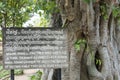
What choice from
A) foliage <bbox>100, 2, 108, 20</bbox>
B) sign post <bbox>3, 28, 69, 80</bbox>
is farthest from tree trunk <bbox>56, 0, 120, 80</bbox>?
sign post <bbox>3, 28, 69, 80</bbox>

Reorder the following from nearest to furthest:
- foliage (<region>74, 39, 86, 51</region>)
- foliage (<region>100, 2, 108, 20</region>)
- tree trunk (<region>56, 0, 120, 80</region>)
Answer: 1. foliage (<region>74, 39, 86, 51</region>)
2. tree trunk (<region>56, 0, 120, 80</region>)
3. foliage (<region>100, 2, 108, 20</region>)

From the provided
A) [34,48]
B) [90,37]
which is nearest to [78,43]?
[90,37]

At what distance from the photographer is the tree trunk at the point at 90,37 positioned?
188 inches

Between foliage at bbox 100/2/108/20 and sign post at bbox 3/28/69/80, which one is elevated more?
foliage at bbox 100/2/108/20

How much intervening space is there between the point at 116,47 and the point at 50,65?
7.31ft

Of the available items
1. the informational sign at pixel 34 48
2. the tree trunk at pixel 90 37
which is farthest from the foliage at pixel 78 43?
the informational sign at pixel 34 48

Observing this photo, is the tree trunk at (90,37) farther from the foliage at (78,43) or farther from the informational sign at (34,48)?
the informational sign at (34,48)

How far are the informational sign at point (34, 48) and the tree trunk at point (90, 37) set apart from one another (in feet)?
2.16

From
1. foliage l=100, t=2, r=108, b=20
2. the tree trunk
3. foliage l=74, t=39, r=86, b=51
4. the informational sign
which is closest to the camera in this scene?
the informational sign

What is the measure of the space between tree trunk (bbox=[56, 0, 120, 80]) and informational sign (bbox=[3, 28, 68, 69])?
659 mm

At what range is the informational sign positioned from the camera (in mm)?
4062

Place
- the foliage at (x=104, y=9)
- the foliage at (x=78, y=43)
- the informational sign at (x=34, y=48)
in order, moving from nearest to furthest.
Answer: the informational sign at (x=34, y=48)
the foliage at (x=78, y=43)
the foliage at (x=104, y=9)

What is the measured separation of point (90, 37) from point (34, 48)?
1.23m

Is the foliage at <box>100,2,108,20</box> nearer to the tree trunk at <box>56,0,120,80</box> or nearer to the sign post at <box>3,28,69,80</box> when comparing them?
the tree trunk at <box>56,0,120,80</box>
